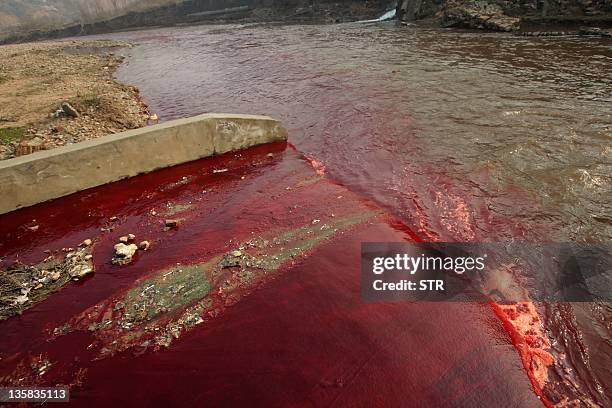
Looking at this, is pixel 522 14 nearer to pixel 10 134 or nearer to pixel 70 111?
pixel 70 111

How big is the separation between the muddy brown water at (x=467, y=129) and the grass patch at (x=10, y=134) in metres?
3.36

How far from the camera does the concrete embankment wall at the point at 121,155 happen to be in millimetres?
5383

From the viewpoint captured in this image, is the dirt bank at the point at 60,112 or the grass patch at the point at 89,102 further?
the grass patch at the point at 89,102

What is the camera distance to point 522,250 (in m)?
4.19

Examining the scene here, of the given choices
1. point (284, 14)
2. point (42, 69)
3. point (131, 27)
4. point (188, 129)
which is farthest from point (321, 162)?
point (131, 27)

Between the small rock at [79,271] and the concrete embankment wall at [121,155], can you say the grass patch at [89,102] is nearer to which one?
the concrete embankment wall at [121,155]

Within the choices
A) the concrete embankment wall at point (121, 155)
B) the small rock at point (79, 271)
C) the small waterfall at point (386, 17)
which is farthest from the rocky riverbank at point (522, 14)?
the small rock at point (79, 271)

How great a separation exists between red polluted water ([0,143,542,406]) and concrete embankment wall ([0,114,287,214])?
0.61 meters

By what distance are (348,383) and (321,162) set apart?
455cm

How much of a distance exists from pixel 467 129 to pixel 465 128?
0.07 meters

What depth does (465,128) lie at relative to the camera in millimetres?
7750

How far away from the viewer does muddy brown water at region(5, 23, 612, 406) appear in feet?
14.7

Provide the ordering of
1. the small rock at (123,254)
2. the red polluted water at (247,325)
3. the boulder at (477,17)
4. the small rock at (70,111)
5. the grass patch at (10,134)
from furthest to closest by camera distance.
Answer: the boulder at (477,17) < the small rock at (70,111) < the grass patch at (10,134) < the small rock at (123,254) < the red polluted water at (247,325)

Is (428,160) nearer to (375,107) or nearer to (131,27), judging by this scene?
(375,107)
